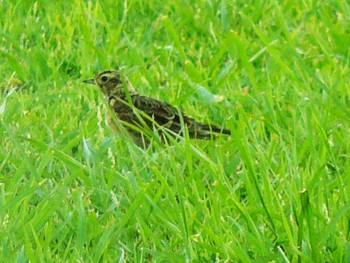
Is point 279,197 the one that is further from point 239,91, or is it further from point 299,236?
point 239,91

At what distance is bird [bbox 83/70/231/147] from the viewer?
20.4ft

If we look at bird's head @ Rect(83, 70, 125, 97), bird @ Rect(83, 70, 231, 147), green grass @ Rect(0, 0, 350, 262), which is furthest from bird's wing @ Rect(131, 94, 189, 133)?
bird's head @ Rect(83, 70, 125, 97)

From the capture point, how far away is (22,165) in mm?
5395

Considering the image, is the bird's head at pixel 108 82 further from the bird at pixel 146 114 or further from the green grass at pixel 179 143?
the green grass at pixel 179 143

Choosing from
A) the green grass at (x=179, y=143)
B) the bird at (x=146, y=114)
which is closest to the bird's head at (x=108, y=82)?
the bird at (x=146, y=114)

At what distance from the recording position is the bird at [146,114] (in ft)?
20.4

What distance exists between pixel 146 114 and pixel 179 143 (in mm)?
393

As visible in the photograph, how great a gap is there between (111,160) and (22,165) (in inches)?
23.0

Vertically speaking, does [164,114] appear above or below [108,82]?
above

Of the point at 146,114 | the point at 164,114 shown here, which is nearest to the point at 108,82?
the point at 164,114

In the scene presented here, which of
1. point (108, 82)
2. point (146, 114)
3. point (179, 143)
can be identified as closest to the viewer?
point (179, 143)

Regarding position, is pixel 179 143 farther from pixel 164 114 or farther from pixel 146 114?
pixel 164 114

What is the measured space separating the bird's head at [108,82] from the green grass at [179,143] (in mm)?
137

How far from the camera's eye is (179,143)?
233 inches
